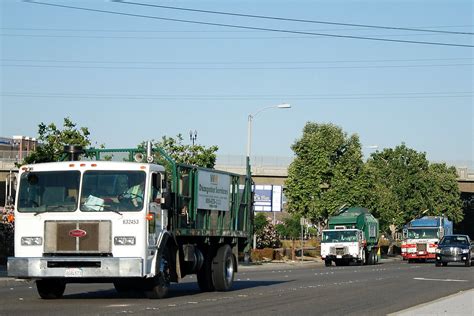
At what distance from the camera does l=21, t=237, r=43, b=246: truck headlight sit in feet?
61.1

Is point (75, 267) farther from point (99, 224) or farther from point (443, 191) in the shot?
point (443, 191)

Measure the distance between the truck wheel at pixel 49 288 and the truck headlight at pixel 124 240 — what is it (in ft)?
8.29

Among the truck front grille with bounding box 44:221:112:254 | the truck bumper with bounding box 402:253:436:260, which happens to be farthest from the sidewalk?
the truck bumper with bounding box 402:253:436:260

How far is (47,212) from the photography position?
18.8 metres

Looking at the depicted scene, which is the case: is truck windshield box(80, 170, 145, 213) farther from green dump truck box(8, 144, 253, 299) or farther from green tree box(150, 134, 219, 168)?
green tree box(150, 134, 219, 168)

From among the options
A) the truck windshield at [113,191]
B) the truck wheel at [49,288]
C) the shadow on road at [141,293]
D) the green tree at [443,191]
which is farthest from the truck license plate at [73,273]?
the green tree at [443,191]

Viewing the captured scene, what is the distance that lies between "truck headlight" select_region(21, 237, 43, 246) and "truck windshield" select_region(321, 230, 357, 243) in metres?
36.7

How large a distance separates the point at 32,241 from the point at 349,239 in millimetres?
36960

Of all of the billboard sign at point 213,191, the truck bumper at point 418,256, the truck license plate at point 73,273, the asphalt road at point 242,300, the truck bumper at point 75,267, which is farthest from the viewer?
the truck bumper at point 418,256

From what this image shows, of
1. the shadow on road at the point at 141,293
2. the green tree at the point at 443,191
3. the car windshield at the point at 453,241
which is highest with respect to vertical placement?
the green tree at the point at 443,191

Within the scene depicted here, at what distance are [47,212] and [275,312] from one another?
200 inches

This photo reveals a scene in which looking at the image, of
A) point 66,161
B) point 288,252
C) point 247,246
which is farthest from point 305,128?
point 66,161

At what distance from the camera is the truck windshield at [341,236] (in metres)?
53.9

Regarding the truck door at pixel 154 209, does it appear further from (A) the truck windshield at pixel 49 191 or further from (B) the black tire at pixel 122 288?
(B) the black tire at pixel 122 288
